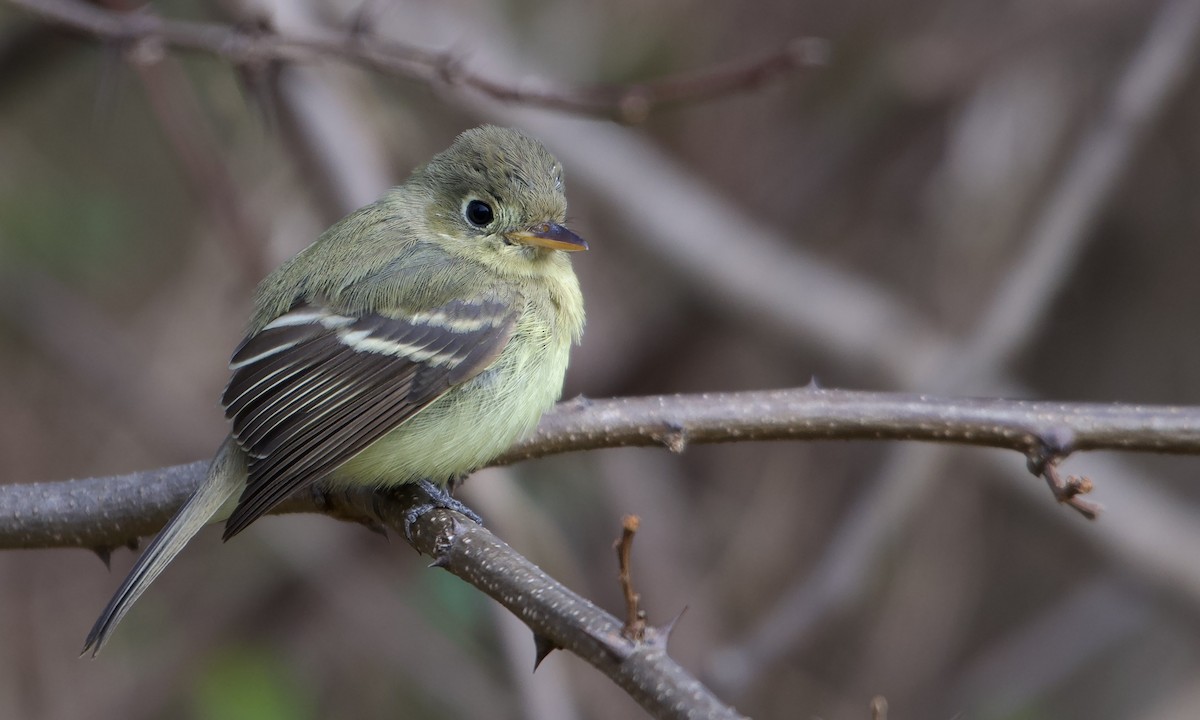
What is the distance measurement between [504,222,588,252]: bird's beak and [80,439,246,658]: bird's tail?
45.2 inches

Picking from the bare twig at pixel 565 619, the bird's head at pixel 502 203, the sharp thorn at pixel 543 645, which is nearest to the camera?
the bare twig at pixel 565 619

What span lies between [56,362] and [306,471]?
162 inches

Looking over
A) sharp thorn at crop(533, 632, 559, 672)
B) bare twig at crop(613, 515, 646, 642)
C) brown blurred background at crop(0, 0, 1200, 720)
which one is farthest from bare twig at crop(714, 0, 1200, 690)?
bare twig at crop(613, 515, 646, 642)

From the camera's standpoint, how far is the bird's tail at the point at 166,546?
312 centimetres

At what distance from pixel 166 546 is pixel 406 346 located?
874mm

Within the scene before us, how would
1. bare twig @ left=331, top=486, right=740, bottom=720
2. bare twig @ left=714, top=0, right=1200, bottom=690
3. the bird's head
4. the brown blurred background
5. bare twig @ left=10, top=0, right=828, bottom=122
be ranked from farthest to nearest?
the brown blurred background → bare twig @ left=714, top=0, right=1200, bottom=690 → the bird's head → bare twig @ left=10, top=0, right=828, bottom=122 → bare twig @ left=331, top=486, right=740, bottom=720

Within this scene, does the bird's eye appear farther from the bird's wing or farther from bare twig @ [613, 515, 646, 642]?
bare twig @ [613, 515, 646, 642]

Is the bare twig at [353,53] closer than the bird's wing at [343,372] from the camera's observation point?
No

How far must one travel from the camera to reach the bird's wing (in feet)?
10.9

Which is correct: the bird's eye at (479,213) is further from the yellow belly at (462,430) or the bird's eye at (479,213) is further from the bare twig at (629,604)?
the bare twig at (629,604)

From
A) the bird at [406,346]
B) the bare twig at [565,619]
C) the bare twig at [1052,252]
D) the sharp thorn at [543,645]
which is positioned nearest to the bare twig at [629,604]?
the bare twig at [565,619]

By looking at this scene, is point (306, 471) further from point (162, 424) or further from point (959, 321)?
point (959, 321)

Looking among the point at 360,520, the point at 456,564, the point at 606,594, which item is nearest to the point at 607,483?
the point at 606,594

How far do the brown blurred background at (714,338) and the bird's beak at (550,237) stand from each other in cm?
197
